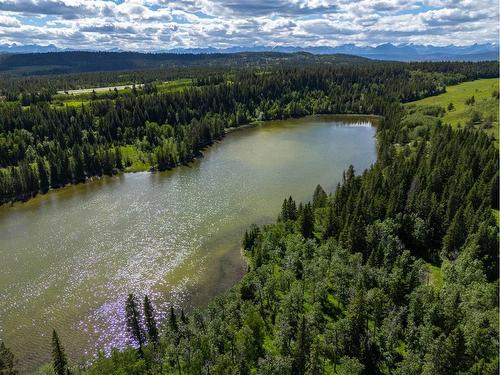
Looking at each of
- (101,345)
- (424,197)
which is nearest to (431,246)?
(424,197)

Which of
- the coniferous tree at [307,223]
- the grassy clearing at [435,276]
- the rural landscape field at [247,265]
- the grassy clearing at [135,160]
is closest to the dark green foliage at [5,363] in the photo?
the rural landscape field at [247,265]

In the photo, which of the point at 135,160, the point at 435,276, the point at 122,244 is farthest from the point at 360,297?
the point at 135,160

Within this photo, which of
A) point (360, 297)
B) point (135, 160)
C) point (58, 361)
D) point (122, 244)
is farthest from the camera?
point (135, 160)

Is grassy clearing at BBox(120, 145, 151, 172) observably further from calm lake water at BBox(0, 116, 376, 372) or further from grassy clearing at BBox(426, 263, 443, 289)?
grassy clearing at BBox(426, 263, 443, 289)

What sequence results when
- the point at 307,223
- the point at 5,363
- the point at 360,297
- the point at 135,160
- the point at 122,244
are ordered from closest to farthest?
the point at 5,363
the point at 360,297
the point at 307,223
the point at 122,244
the point at 135,160

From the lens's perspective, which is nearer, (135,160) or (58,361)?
(58,361)

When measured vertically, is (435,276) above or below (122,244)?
above

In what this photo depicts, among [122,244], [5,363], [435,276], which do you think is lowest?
[122,244]

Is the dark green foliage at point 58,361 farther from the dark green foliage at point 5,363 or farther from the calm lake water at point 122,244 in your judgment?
the calm lake water at point 122,244

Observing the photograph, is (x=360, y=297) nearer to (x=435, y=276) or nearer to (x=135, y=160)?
(x=435, y=276)

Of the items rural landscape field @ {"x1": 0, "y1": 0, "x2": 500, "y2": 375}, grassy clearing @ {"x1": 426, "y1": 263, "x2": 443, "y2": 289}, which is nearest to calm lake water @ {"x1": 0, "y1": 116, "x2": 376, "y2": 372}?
rural landscape field @ {"x1": 0, "y1": 0, "x2": 500, "y2": 375}
